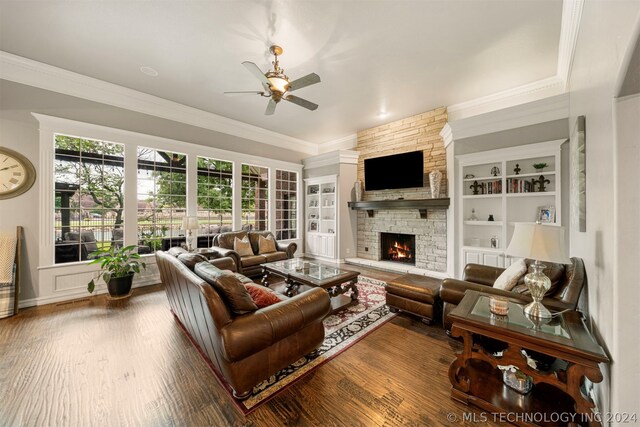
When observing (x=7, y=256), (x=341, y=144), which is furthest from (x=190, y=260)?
(x=341, y=144)

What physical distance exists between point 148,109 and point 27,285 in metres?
3.33

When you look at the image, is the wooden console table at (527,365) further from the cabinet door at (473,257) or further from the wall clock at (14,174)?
the wall clock at (14,174)

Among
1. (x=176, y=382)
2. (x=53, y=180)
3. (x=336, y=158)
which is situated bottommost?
(x=176, y=382)

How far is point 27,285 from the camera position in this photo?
330 cm

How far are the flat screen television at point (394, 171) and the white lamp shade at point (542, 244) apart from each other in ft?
11.8

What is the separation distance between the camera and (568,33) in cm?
265

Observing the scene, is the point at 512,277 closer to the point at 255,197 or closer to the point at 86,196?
the point at 255,197

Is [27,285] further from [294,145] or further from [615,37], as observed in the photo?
[615,37]

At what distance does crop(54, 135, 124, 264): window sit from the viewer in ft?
11.8

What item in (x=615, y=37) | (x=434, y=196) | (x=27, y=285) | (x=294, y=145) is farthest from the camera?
(x=294, y=145)

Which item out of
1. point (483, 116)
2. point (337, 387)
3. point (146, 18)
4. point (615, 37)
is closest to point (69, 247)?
point (146, 18)

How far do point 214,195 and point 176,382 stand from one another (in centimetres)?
407

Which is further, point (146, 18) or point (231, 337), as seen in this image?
point (146, 18)

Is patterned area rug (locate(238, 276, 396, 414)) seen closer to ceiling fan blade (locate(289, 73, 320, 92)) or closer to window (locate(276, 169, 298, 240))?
ceiling fan blade (locate(289, 73, 320, 92))
